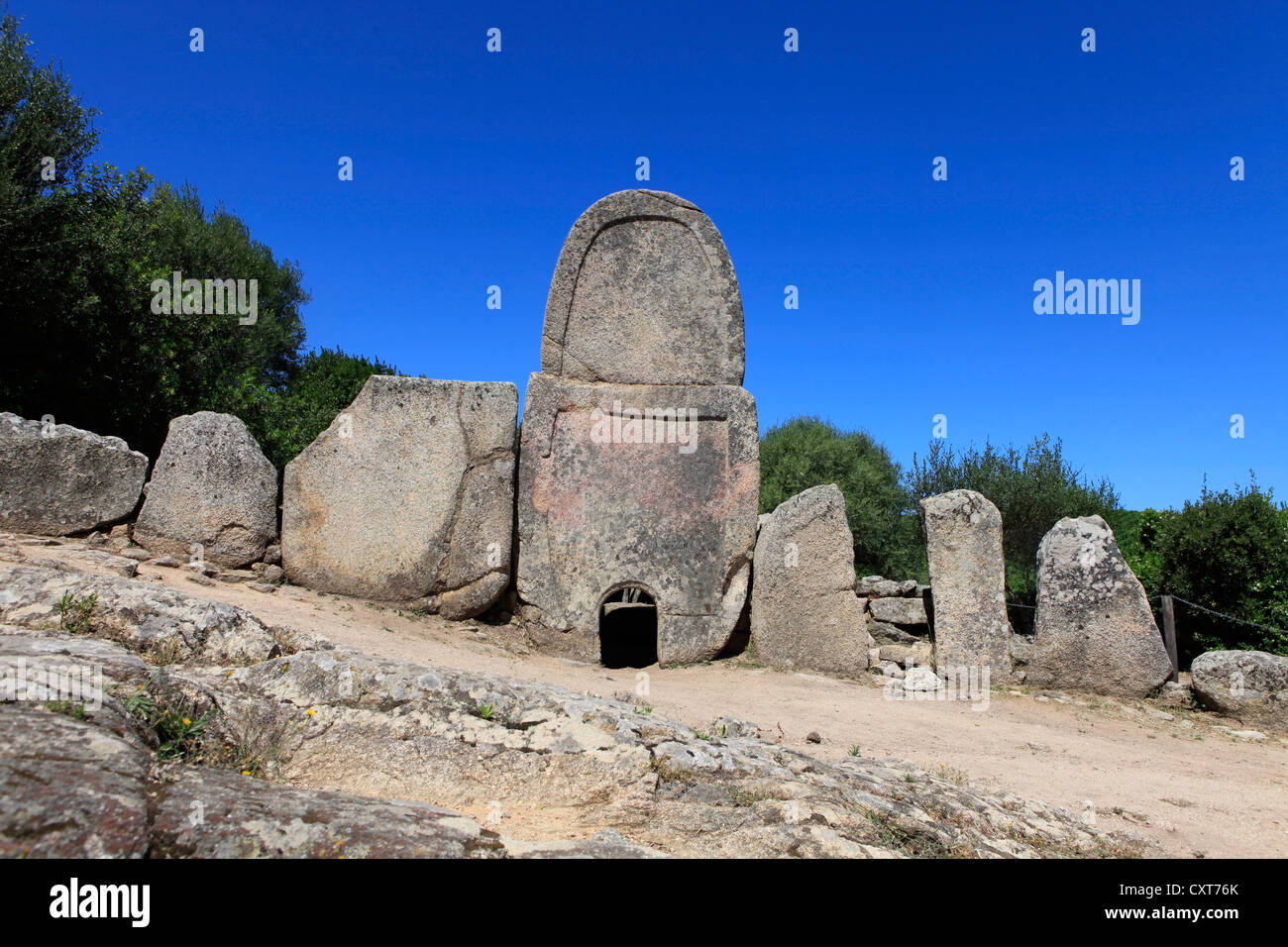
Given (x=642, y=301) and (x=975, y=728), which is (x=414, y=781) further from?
(x=642, y=301)

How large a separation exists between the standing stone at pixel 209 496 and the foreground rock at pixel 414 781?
4403mm

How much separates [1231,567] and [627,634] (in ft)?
24.4

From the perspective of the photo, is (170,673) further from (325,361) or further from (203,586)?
(325,361)

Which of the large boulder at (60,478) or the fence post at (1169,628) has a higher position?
the large boulder at (60,478)

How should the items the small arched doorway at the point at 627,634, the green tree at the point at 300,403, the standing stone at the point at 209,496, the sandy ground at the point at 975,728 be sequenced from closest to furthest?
the sandy ground at the point at 975,728 → the standing stone at the point at 209,496 → the small arched doorway at the point at 627,634 → the green tree at the point at 300,403

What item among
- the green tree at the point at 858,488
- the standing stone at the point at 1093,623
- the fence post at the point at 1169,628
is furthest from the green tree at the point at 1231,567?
the green tree at the point at 858,488

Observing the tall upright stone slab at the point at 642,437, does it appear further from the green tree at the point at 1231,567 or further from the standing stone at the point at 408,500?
the green tree at the point at 1231,567

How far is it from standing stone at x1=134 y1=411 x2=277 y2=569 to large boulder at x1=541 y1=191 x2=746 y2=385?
344 centimetres

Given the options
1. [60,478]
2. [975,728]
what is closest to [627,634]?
[975,728]

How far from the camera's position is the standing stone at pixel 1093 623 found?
8141mm

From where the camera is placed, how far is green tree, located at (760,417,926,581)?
18234mm

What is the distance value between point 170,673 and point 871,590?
8.13 metres

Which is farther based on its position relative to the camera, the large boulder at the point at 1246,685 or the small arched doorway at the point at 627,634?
the small arched doorway at the point at 627,634

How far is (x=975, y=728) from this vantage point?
23.3 ft
